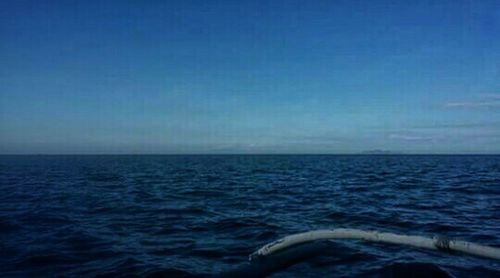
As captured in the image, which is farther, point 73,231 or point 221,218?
point 221,218

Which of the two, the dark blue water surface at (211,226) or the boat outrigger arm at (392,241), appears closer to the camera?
the boat outrigger arm at (392,241)

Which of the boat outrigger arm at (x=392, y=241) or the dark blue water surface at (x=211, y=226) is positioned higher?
the boat outrigger arm at (x=392, y=241)

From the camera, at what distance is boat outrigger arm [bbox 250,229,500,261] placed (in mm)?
7465

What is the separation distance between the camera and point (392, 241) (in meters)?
8.54

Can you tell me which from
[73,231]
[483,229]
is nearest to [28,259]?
[73,231]

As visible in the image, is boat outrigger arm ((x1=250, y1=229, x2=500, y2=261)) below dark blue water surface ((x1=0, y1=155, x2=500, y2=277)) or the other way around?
the other way around

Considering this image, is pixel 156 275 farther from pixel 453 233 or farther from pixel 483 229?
pixel 483 229

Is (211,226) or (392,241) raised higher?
(392,241)

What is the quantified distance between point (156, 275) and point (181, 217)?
8377 millimetres

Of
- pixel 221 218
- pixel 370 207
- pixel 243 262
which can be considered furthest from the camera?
pixel 370 207

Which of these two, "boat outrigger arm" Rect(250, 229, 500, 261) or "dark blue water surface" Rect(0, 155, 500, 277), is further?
"dark blue water surface" Rect(0, 155, 500, 277)

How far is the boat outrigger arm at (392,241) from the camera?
24.5 ft

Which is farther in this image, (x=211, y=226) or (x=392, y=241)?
(x=211, y=226)

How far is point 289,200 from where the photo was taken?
24188 millimetres
